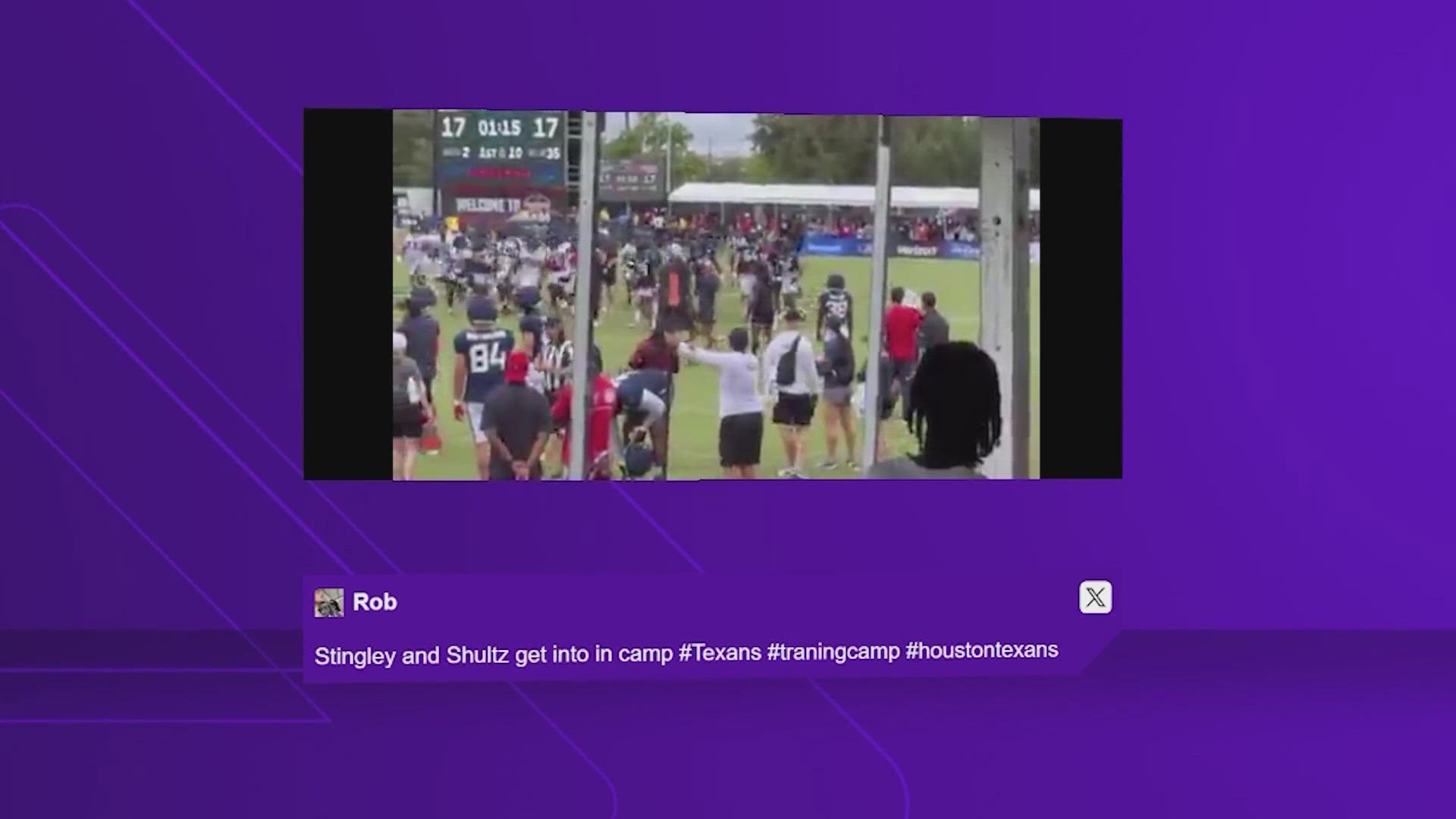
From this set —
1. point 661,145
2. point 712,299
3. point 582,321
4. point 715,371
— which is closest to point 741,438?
point 715,371

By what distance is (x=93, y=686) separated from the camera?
3297 millimetres

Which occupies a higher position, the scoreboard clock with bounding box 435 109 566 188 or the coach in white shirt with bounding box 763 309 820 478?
the scoreboard clock with bounding box 435 109 566 188

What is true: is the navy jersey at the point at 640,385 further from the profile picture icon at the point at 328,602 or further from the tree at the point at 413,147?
the profile picture icon at the point at 328,602

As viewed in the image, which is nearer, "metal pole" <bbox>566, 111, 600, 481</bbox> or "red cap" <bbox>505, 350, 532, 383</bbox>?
"metal pole" <bbox>566, 111, 600, 481</bbox>

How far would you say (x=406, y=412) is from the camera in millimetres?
3443

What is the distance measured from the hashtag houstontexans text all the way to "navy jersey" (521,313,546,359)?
741 mm

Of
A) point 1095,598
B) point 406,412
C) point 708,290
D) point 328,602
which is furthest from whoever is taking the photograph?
point 708,290

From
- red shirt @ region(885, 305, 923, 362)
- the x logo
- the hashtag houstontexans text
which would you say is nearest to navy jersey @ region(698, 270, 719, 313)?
red shirt @ region(885, 305, 923, 362)

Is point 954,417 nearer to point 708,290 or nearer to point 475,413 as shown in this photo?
point 708,290

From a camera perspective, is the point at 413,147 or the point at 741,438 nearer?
the point at 413,147

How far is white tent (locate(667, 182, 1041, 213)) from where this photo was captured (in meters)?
3.49

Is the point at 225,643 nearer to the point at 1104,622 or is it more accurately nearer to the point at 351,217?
the point at 351,217

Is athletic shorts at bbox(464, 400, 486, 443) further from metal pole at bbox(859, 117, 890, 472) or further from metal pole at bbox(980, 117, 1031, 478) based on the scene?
metal pole at bbox(980, 117, 1031, 478)

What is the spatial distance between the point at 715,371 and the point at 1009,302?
2.15 ft
